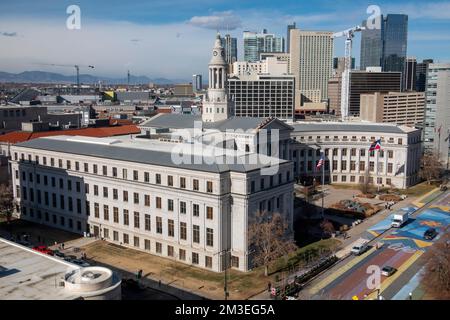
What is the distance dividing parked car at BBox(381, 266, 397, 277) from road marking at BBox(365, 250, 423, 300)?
1.40 ft

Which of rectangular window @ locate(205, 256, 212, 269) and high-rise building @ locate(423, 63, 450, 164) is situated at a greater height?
high-rise building @ locate(423, 63, 450, 164)

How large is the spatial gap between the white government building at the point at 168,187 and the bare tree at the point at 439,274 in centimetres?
2351

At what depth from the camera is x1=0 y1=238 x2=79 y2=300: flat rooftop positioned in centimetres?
4597

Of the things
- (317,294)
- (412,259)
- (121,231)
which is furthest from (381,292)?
(121,231)

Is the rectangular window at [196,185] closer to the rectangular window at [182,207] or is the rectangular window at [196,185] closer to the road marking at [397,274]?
the rectangular window at [182,207]

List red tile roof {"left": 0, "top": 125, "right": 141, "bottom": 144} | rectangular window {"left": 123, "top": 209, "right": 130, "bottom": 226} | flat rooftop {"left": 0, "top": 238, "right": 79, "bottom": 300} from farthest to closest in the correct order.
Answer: red tile roof {"left": 0, "top": 125, "right": 141, "bottom": 144} → rectangular window {"left": 123, "top": 209, "right": 130, "bottom": 226} → flat rooftop {"left": 0, "top": 238, "right": 79, "bottom": 300}

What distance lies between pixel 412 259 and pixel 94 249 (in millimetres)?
53799

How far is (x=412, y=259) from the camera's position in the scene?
78875 mm

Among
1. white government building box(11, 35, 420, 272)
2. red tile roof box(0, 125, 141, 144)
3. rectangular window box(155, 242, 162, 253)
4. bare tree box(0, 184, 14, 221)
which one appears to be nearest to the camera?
white government building box(11, 35, 420, 272)

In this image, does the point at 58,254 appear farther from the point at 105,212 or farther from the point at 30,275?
the point at 30,275

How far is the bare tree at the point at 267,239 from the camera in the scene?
72.6m

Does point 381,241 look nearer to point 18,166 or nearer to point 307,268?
point 307,268

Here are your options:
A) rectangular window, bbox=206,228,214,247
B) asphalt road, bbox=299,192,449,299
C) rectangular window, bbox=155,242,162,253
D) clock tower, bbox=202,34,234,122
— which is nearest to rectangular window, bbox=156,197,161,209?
rectangular window, bbox=155,242,162,253

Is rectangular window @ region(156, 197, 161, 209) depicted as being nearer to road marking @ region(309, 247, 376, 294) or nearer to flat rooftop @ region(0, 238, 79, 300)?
flat rooftop @ region(0, 238, 79, 300)
